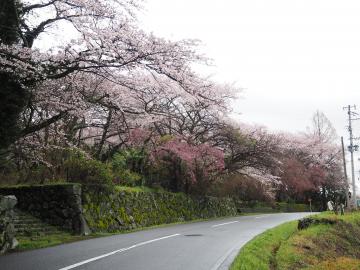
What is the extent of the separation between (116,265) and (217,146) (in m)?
20.9

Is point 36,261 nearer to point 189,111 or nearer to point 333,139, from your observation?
point 189,111

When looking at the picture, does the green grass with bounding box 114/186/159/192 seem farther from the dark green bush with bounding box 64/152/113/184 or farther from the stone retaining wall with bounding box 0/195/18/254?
the stone retaining wall with bounding box 0/195/18/254

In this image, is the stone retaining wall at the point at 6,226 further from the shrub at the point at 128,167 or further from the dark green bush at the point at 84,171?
the shrub at the point at 128,167

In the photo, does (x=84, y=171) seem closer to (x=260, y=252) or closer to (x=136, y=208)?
(x=136, y=208)

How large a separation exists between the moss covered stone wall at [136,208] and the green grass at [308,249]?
259 inches

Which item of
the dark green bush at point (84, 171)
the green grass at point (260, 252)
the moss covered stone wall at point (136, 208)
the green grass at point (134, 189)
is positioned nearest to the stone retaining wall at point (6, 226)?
the moss covered stone wall at point (136, 208)

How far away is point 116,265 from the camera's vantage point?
9.18m

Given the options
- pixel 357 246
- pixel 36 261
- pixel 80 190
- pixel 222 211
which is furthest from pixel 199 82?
pixel 222 211

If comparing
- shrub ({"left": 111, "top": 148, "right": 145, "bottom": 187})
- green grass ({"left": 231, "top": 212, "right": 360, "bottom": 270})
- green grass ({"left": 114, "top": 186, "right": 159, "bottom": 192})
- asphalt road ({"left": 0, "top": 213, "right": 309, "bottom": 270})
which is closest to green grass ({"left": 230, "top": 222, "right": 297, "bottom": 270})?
green grass ({"left": 231, "top": 212, "right": 360, "bottom": 270})

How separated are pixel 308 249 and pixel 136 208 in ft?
33.1

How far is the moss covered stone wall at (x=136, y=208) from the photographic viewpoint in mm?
17719

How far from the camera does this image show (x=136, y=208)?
2172 centimetres

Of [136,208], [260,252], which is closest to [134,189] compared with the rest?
[136,208]

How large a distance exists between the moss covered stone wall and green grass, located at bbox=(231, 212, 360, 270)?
6.58 meters
